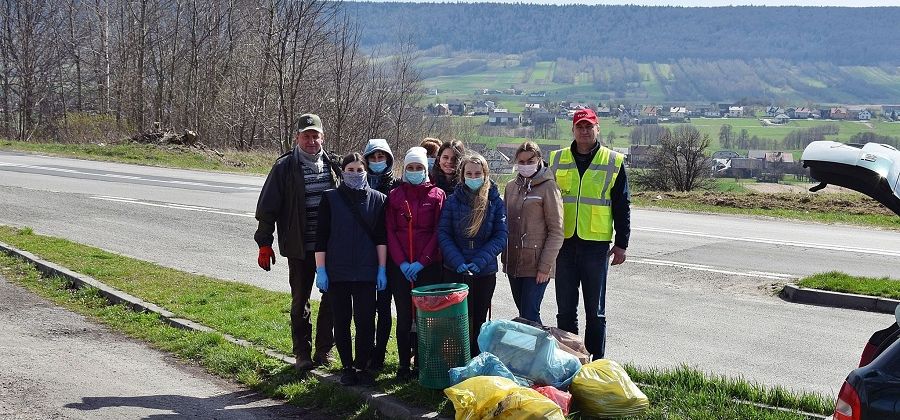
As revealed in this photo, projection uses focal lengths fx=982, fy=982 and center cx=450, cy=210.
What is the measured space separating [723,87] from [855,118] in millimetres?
109571

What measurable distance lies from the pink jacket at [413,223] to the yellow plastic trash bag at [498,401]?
151 cm

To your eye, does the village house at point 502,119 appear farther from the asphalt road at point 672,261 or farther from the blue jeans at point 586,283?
the blue jeans at point 586,283

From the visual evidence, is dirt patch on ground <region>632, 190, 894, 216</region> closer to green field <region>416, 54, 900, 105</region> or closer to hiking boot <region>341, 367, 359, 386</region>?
hiking boot <region>341, 367, 359, 386</region>

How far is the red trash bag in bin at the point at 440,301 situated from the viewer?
6.98 meters

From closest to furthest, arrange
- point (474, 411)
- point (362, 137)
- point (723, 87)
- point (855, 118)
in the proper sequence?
point (474, 411) < point (362, 137) < point (855, 118) < point (723, 87)

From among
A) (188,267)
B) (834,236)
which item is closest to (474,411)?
Result: (188,267)

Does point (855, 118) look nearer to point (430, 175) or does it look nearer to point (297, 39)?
point (297, 39)

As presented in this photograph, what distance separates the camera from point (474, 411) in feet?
19.5

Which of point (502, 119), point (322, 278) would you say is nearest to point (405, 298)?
point (322, 278)

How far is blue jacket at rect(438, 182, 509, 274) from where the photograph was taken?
7.26m

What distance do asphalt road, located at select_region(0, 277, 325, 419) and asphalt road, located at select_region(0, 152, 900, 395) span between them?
130 inches

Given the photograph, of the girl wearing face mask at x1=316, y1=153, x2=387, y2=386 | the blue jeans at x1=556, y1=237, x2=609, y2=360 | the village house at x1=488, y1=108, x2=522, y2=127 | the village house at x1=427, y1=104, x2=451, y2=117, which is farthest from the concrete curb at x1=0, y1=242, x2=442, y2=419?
the village house at x1=488, y1=108, x2=522, y2=127

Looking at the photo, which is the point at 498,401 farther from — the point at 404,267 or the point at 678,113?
the point at 678,113

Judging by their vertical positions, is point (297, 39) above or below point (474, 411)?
above
